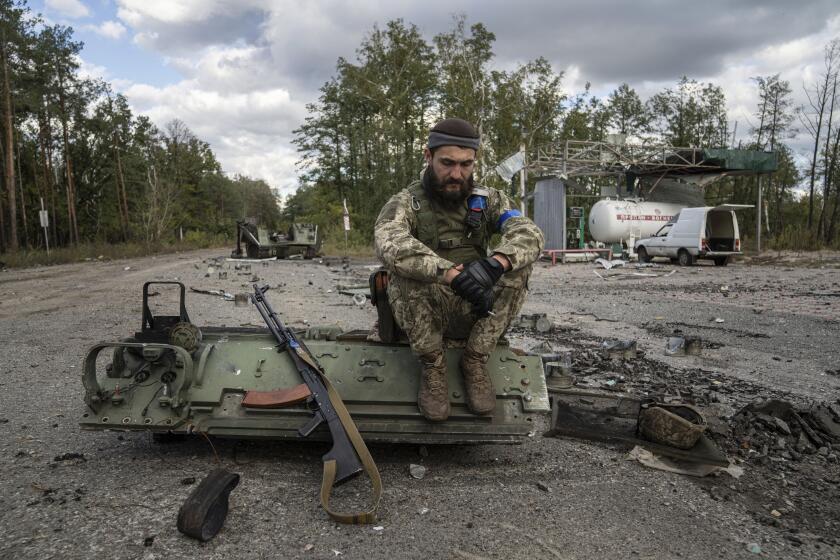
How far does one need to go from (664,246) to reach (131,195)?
40.9 m

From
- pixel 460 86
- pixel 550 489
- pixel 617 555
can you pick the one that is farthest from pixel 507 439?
pixel 460 86

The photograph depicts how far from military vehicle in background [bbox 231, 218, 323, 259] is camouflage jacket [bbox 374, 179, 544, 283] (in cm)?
2012

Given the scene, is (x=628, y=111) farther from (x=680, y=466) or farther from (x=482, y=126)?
(x=680, y=466)

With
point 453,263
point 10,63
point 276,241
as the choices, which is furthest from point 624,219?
point 10,63

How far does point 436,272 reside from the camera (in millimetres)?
3027

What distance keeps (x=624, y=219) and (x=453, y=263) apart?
73.6 ft

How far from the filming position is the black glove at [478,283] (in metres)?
2.88

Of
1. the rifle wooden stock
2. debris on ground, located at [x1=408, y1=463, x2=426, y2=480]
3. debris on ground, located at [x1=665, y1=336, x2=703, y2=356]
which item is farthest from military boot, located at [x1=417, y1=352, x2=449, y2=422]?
debris on ground, located at [x1=665, y1=336, x2=703, y2=356]

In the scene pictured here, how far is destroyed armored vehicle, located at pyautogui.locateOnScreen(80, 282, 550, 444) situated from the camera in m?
3.04

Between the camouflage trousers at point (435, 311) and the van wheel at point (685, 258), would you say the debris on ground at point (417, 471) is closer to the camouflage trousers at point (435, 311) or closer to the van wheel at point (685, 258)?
the camouflage trousers at point (435, 311)

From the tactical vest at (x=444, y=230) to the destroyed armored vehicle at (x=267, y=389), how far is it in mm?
633

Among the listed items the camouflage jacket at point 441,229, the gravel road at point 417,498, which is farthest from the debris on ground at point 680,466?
the camouflage jacket at point 441,229

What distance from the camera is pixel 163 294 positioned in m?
11.5

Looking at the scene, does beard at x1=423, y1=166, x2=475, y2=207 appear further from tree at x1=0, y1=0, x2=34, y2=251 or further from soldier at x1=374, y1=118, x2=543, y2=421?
tree at x1=0, y1=0, x2=34, y2=251
